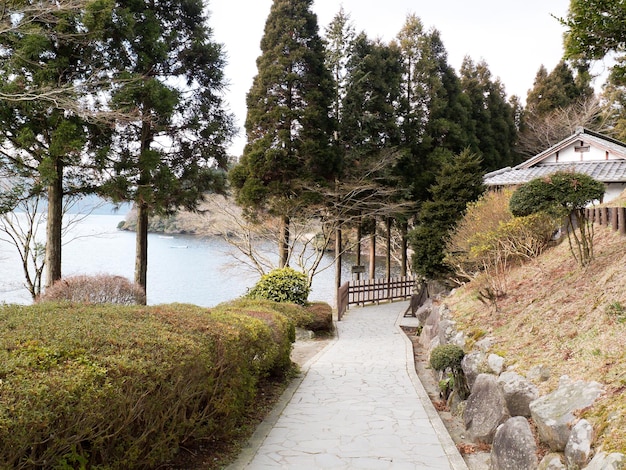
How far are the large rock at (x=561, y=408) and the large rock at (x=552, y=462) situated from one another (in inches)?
3.1

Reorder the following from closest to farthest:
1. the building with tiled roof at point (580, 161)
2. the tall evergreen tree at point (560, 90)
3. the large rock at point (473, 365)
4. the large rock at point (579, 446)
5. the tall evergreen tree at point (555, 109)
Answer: the large rock at point (579, 446) < the large rock at point (473, 365) < the building with tiled roof at point (580, 161) < the tall evergreen tree at point (555, 109) < the tall evergreen tree at point (560, 90)

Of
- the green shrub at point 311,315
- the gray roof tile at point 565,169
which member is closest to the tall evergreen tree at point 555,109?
the gray roof tile at point 565,169

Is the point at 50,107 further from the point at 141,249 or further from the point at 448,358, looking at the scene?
the point at 448,358

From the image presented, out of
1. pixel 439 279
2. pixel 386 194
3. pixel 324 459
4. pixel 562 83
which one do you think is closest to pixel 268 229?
pixel 386 194

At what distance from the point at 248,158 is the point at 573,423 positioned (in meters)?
14.2

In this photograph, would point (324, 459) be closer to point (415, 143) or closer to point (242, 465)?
point (242, 465)

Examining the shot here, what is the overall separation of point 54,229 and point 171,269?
16.1m

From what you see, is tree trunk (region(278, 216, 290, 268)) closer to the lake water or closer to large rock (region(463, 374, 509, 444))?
the lake water

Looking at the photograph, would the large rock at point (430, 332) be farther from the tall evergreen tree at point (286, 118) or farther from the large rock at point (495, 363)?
the tall evergreen tree at point (286, 118)

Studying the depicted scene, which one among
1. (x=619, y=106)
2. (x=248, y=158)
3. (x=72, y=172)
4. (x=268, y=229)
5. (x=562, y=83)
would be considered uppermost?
(x=562, y=83)

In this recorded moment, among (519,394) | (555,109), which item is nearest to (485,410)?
(519,394)

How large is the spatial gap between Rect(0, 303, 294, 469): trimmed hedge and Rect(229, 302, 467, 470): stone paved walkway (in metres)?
0.58

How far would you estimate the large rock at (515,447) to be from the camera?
136 inches

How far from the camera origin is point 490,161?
2533 cm
